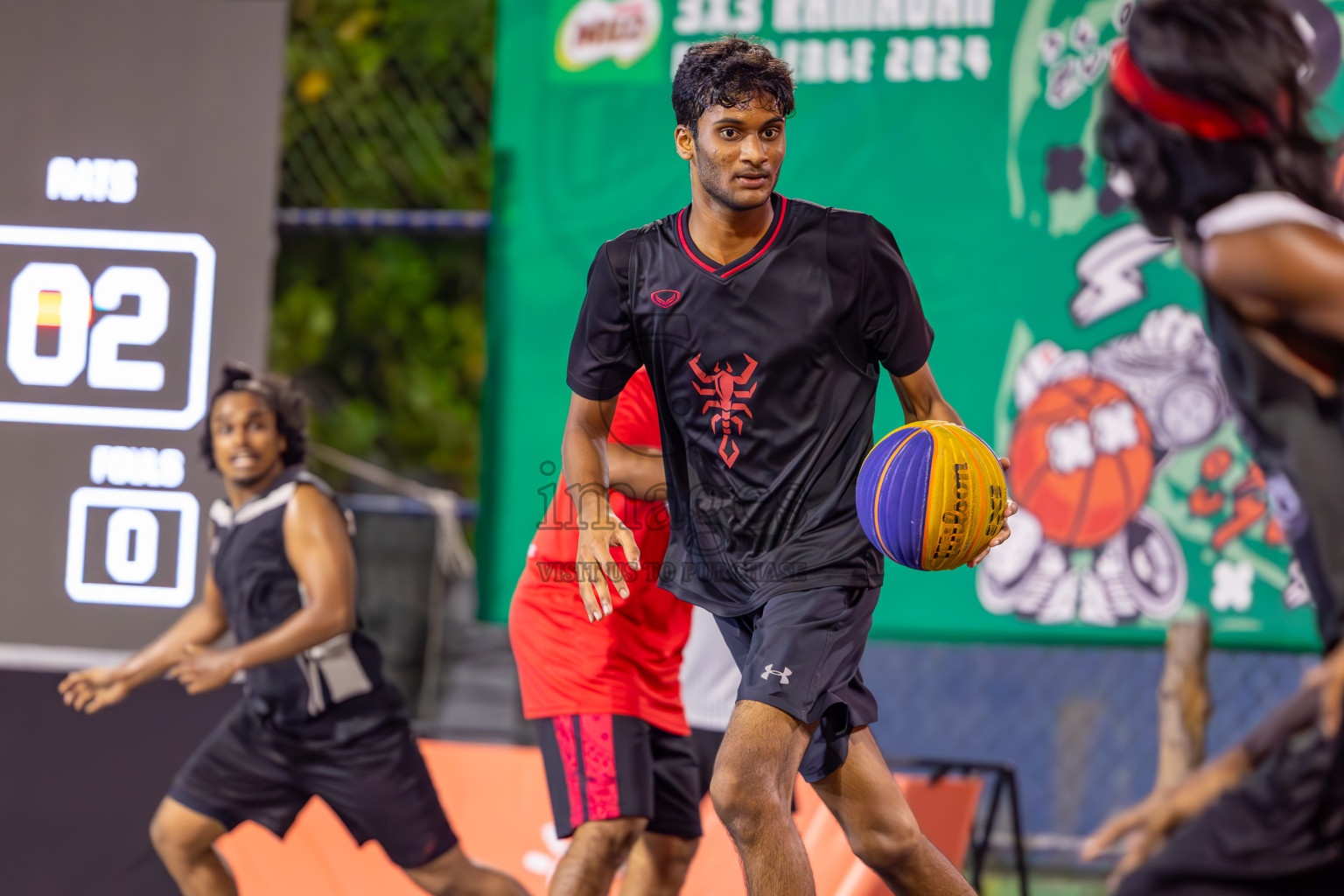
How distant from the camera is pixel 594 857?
379 centimetres

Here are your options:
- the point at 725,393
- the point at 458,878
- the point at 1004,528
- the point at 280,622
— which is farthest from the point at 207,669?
the point at 1004,528

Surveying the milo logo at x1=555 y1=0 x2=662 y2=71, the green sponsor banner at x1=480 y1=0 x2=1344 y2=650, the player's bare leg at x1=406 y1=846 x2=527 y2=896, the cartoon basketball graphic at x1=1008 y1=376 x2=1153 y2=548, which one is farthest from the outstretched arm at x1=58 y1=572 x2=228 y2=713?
the cartoon basketball graphic at x1=1008 y1=376 x2=1153 y2=548

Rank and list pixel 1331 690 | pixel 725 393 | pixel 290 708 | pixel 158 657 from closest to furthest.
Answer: pixel 1331 690, pixel 725 393, pixel 290 708, pixel 158 657

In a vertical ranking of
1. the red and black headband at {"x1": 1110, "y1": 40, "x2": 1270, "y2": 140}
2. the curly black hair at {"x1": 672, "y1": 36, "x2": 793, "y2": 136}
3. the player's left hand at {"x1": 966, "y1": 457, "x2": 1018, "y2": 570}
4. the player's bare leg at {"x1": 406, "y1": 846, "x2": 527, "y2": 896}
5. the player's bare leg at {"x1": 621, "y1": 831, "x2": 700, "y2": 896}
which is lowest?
the player's bare leg at {"x1": 406, "y1": 846, "x2": 527, "y2": 896}

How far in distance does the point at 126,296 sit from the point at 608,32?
2.26m

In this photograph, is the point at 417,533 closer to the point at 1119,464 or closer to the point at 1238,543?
the point at 1119,464

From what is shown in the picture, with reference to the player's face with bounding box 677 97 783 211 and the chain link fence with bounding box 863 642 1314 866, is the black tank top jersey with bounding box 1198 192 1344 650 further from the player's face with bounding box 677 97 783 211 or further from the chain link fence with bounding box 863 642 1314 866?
the chain link fence with bounding box 863 642 1314 866

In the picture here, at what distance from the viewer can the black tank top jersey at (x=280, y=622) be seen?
462 cm

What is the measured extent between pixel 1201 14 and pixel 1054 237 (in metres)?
3.50

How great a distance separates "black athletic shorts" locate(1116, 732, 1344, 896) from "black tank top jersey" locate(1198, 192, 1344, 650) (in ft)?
0.75

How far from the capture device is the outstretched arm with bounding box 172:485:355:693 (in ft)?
14.8

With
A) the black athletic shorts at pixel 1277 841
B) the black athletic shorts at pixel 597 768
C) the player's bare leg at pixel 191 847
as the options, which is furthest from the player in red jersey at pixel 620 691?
the black athletic shorts at pixel 1277 841

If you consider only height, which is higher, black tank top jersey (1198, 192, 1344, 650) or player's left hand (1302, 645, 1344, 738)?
black tank top jersey (1198, 192, 1344, 650)

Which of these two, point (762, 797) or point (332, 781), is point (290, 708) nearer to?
point (332, 781)
